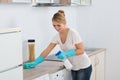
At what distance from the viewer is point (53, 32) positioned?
3568 millimetres

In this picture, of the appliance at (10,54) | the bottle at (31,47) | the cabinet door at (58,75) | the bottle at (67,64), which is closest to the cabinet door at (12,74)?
the appliance at (10,54)

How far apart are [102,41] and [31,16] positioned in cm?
143

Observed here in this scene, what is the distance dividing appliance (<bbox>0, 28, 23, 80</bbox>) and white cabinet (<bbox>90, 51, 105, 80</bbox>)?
1.78 metres

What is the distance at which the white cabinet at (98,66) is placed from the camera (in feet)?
12.0

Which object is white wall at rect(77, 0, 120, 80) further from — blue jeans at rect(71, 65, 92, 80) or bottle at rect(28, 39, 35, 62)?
bottle at rect(28, 39, 35, 62)

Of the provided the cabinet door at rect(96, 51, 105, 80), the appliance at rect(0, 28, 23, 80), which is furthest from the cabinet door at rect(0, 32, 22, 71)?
the cabinet door at rect(96, 51, 105, 80)

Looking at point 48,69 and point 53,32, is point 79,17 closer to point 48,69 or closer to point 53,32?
point 53,32

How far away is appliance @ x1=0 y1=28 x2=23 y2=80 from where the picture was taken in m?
1.76

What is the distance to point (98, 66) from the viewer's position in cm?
381

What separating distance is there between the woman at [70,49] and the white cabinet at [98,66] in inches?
28.0

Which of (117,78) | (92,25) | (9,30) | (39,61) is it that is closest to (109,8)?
(92,25)

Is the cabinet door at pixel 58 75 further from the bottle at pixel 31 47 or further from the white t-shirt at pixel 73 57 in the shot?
the bottle at pixel 31 47

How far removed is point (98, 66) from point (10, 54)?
2195mm

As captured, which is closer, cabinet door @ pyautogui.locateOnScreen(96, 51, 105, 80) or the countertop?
the countertop
